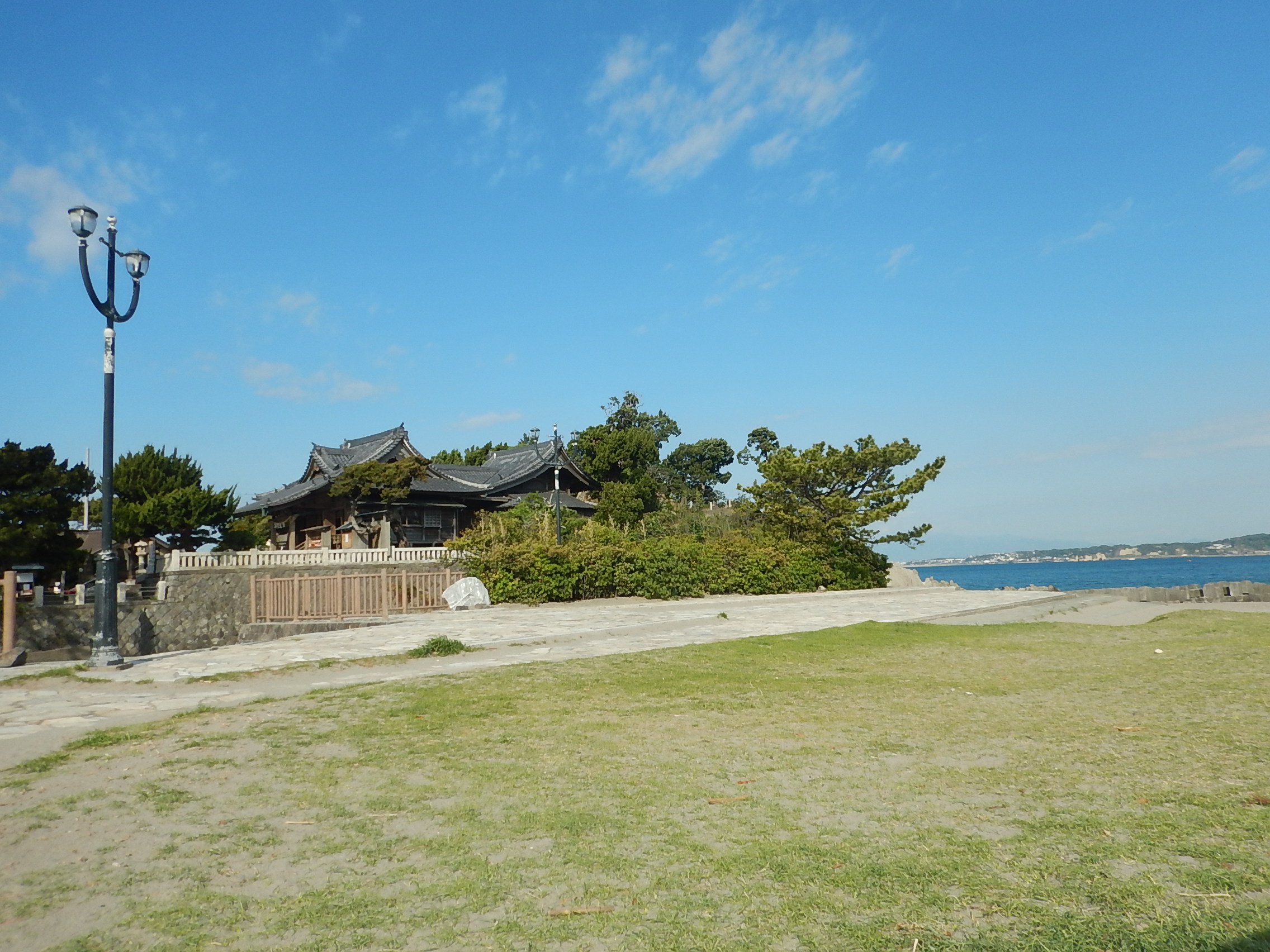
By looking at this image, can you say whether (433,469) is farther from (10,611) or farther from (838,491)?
(10,611)

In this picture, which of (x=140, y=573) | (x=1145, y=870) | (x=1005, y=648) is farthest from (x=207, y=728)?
(x=140, y=573)

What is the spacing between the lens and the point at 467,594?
20703mm

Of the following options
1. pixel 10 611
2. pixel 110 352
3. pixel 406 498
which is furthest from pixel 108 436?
pixel 406 498

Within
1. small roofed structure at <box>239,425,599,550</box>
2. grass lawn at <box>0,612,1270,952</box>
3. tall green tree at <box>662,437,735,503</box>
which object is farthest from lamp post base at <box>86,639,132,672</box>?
tall green tree at <box>662,437,735,503</box>

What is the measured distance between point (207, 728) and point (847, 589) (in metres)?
24.8

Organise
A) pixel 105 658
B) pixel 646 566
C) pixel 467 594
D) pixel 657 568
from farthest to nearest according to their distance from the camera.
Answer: pixel 657 568 < pixel 646 566 < pixel 467 594 < pixel 105 658

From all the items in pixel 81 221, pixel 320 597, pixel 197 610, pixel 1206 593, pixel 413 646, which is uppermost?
pixel 81 221

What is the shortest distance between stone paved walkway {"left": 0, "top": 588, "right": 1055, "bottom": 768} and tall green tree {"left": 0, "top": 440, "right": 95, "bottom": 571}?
1201 centimetres

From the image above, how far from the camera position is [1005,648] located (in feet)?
36.7

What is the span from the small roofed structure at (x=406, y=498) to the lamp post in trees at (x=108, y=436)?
64.4 ft

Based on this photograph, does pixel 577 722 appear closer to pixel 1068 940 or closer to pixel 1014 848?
pixel 1014 848

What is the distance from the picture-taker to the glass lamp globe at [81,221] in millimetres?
10719

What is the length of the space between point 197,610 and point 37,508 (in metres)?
4.86

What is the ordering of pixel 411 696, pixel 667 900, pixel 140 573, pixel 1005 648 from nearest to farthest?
pixel 667 900 < pixel 411 696 < pixel 1005 648 < pixel 140 573
